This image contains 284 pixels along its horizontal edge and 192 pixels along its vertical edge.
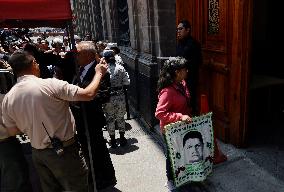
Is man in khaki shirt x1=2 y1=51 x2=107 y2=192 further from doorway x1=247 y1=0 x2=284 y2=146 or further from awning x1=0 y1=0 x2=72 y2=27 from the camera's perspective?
doorway x1=247 y1=0 x2=284 y2=146

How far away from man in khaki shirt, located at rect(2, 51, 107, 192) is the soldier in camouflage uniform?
2707 mm

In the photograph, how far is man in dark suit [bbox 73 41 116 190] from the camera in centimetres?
432

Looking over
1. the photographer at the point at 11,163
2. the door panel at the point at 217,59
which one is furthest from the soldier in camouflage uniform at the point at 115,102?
the photographer at the point at 11,163

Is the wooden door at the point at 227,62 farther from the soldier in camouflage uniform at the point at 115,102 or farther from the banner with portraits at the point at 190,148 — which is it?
the soldier in camouflage uniform at the point at 115,102

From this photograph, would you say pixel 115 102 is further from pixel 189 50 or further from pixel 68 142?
pixel 68 142

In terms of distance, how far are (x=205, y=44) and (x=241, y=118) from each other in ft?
5.16

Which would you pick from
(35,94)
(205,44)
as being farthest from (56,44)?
(35,94)

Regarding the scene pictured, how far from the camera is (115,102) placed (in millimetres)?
6254

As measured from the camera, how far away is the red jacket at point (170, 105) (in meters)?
3.69

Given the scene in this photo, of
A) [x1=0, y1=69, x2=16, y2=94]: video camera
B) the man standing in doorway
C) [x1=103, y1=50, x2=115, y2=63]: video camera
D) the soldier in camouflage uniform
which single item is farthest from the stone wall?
[x1=0, y1=69, x2=16, y2=94]: video camera

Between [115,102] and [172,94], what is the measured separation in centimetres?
269

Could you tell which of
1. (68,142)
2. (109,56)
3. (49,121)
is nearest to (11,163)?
(68,142)

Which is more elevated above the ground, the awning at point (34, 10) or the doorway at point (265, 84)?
the awning at point (34, 10)

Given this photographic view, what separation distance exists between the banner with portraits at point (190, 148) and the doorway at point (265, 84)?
1485mm
